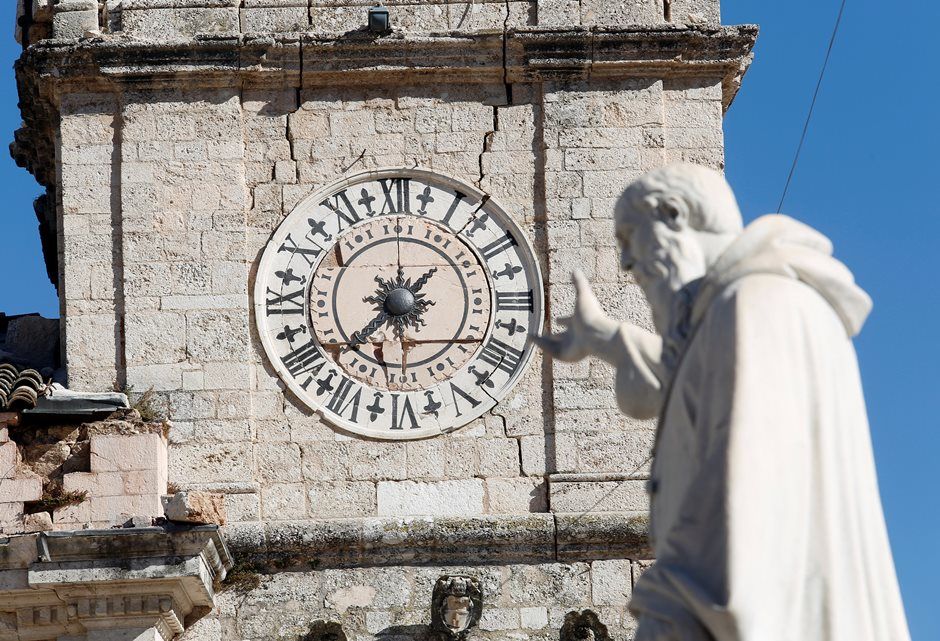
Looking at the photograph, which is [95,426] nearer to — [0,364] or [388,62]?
[0,364]

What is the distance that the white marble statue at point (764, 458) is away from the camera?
3.91 metres

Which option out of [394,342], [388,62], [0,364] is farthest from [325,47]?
[0,364]

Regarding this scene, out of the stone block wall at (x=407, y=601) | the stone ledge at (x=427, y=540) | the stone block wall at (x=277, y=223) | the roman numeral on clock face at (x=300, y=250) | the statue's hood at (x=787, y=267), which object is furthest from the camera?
the roman numeral on clock face at (x=300, y=250)

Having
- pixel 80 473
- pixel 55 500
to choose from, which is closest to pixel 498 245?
pixel 80 473

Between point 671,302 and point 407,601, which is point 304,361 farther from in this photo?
point 671,302

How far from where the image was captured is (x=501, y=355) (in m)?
12.7

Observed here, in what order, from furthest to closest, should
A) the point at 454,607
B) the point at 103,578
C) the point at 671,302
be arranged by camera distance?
the point at 454,607
the point at 103,578
the point at 671,302

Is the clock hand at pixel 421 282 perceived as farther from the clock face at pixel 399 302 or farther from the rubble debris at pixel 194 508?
the rubble debris at pixel 194 508

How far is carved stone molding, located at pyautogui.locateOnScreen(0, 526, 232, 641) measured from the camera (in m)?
11.4

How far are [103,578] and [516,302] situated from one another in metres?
2.81

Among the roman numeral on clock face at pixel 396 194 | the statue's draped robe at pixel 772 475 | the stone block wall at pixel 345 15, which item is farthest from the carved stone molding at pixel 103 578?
the statue's draped robe at pixel 772 475

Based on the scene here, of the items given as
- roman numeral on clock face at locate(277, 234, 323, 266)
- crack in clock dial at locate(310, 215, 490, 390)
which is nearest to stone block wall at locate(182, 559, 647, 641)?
crack in clock dial at locate(310, 215, 490, 390)

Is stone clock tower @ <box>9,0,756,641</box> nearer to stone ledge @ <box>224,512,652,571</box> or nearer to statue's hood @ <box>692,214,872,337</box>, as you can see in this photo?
stone ledge @ <box>224,512,652,571</box>

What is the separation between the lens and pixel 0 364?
12.5 metres
